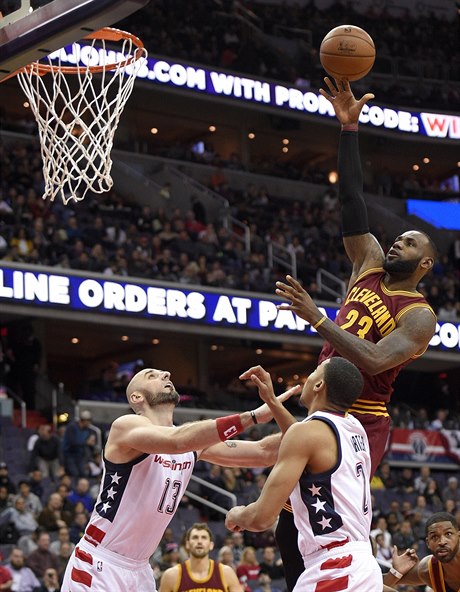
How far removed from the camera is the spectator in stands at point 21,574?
1383 centimetres

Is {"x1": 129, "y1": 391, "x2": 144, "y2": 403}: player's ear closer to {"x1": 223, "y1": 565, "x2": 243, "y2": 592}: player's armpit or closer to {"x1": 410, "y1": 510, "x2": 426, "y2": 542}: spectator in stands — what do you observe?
{"x1": 223, "y1": 565, "x2": 243, "y2": 592}: player's armpit

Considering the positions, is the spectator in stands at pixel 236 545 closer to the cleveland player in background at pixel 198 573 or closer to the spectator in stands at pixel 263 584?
the spectator in stands at pixel 263 584

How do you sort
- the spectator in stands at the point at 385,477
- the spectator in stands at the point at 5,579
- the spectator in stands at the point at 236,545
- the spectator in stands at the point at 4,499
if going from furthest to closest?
1. the spectator in stands at the point at 385,477
2. the spectator in stands at the point at 236,545
3. the spectator in stands at the point at 4,499
4. the spectator in stands at the point at 5,579

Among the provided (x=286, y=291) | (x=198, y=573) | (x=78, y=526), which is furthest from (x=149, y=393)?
(x=78, y=526)

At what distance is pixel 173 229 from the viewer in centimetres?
2667

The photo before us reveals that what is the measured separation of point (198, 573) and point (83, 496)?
6.51 meters

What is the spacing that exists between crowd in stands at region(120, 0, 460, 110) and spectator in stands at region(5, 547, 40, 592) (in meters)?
17.9

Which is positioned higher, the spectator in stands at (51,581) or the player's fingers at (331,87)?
the player's fingers at (331,87)

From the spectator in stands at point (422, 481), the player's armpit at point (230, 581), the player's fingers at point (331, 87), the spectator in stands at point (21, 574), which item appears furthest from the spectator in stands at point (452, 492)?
the player's fingers at point (331, 87)

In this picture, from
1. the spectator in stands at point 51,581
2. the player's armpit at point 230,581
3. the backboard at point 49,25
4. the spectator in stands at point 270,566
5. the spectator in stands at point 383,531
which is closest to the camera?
the backboard at point 49,25

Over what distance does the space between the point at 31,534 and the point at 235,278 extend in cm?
1069

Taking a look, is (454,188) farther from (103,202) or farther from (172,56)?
(103,202)

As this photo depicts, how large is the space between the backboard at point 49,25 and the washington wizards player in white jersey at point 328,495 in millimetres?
2656

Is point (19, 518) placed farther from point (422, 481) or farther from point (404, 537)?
point (422, 481)
